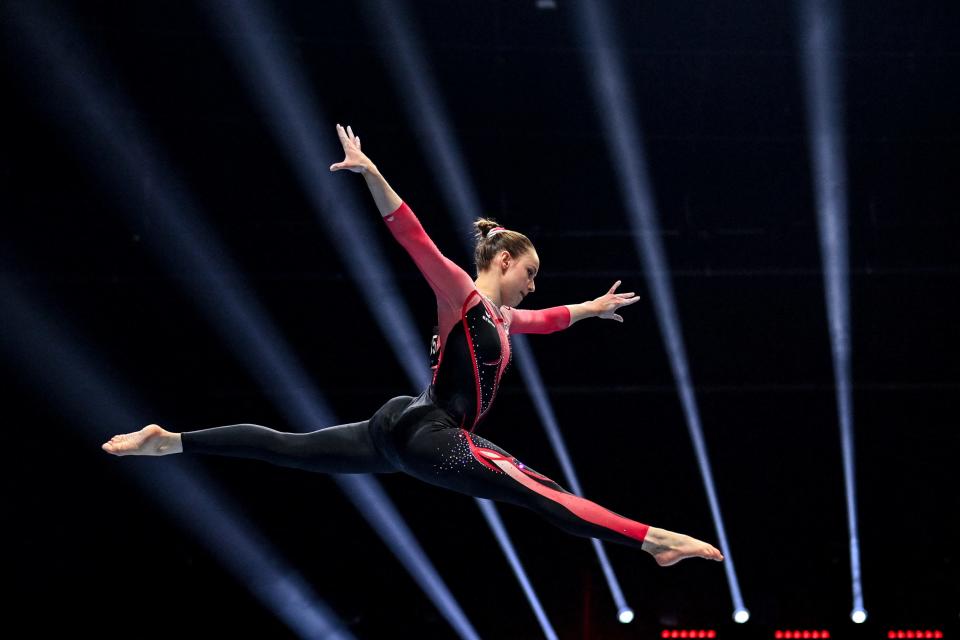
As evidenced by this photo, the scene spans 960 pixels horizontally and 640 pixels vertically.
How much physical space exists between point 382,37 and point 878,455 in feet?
12.5

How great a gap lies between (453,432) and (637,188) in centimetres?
310

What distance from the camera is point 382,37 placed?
5.16 m

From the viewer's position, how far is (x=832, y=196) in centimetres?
544

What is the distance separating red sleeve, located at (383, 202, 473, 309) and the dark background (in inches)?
111

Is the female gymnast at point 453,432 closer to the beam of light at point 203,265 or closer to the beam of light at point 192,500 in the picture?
the beam of light at point 203,265

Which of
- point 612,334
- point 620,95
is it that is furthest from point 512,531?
point 620,95

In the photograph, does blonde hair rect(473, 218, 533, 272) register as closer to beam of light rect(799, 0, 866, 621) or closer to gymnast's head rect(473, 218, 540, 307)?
gymnast's head rect(473, 218, 540, 307)

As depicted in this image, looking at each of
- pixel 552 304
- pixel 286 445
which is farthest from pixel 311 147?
pixel 286 445

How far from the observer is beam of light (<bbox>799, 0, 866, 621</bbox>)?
514 centimetres

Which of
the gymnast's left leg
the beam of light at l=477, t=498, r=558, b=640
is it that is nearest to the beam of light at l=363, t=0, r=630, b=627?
the beam of light at l=477, t=498, r=558, b=640

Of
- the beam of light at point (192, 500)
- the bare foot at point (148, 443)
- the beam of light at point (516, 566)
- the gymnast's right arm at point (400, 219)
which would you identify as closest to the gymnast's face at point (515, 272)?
the gymnast's right arm at point (400, 219)

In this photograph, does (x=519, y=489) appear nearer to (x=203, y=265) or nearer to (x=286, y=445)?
(x=286, y=445)

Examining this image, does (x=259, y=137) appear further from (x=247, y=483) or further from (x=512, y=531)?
(x=512, y=531)

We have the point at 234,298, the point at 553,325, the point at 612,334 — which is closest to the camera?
the point at 553,325
